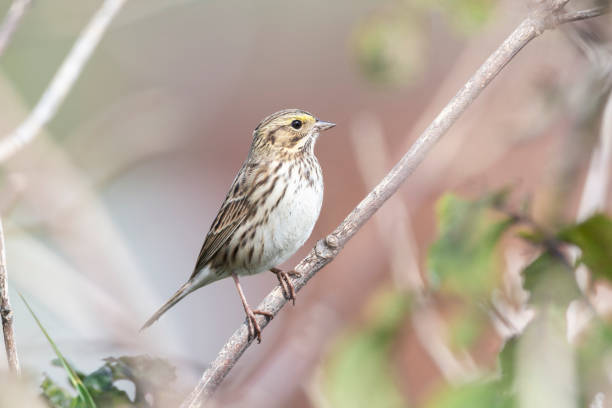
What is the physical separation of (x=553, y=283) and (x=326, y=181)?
5.24 m

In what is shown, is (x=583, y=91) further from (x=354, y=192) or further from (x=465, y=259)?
(x=354, y=192)

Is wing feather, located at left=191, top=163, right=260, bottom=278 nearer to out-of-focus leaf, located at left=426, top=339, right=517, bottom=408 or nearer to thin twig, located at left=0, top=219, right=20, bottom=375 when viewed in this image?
thin twig, located at left=0, top=219, right=20, bottom=375

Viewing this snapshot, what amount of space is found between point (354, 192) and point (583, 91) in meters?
4.07

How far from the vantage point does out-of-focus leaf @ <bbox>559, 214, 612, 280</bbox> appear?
123 centimetres

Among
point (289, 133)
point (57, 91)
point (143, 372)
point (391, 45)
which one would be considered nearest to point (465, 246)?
point (143, 372)

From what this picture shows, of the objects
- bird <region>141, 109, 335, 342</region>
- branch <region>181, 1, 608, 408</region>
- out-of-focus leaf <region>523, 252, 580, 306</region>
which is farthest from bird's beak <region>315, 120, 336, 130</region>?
out-of-focus leaf <region>523, 252, 580, 306</region>

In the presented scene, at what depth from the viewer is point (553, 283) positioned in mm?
1285

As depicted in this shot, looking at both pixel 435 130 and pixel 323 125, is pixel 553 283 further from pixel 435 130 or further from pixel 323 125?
pixel 323 125

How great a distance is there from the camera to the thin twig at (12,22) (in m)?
2.10

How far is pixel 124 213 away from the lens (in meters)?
4.88

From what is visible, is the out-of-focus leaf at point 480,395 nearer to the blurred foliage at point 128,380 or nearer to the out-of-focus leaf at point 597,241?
the out-of-focus leaf at point 597,241

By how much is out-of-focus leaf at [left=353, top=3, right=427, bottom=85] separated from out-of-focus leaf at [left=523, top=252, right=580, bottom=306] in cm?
186

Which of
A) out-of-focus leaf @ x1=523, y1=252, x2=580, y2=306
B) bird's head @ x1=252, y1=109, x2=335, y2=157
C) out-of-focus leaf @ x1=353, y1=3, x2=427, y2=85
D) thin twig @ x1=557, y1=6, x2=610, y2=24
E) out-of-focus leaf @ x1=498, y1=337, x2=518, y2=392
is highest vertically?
out-of-focus leaf @ x1=353, y1=3, x2=427, y2=85

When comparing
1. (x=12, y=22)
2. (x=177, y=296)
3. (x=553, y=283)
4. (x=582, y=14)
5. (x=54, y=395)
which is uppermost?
(x=12, y=22)
